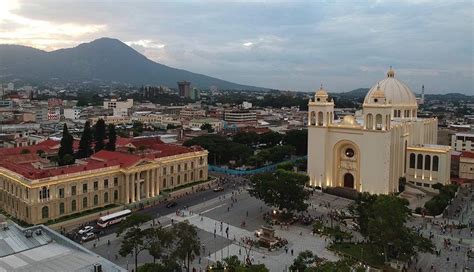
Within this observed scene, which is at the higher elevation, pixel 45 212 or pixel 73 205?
pixel 73 205

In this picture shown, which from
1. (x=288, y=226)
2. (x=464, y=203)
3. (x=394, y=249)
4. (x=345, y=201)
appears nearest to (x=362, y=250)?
(x=394, y=249)

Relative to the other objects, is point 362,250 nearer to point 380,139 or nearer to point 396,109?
point 380,139

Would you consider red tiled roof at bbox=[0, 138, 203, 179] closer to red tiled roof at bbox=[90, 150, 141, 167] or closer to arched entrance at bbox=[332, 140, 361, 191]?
red tiled roof at bbox=[90, 150, 141, 167]

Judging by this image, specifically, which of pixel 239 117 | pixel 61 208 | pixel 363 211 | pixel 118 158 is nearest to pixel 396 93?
pixel 363 211

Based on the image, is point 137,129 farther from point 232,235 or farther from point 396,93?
point 232,235

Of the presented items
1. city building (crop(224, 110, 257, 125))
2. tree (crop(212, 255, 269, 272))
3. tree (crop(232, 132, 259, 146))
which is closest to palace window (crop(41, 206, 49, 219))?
tree (crop(212, 255, 269, 272))
